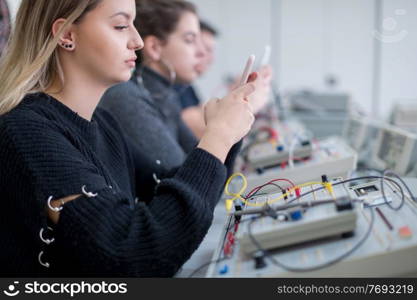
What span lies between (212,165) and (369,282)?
360mm

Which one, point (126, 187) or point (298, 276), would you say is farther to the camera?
point (126, 187)

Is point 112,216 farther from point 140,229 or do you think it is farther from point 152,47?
point 152,47

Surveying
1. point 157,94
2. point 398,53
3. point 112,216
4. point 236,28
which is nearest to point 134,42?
point 112,216

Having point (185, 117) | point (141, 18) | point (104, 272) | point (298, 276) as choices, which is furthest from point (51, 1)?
point (185, 117)

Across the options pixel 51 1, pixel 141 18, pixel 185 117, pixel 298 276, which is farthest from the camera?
pixel 185 117

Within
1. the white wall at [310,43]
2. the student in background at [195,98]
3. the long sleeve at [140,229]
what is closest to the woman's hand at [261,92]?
the long sleeve at [140,229]

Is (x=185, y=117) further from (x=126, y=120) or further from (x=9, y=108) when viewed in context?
(x=9, y=108)

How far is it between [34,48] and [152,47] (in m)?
0.97

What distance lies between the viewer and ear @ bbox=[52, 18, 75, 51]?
1043 mm

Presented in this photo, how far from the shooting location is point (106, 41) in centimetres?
103

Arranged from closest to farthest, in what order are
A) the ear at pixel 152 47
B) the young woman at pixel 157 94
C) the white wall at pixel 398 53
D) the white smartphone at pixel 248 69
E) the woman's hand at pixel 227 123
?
the woman's hand at pixel 227 123 → the white smartphone at pixel 248 69 → the young woman at pixel 157 94 → the ear at pixel 152 47 → the white wall at pixel 398 53

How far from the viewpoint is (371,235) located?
78 centimetres

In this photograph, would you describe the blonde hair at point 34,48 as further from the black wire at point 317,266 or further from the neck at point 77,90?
the black wire at point 317,266

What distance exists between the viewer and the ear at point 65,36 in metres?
1.04
